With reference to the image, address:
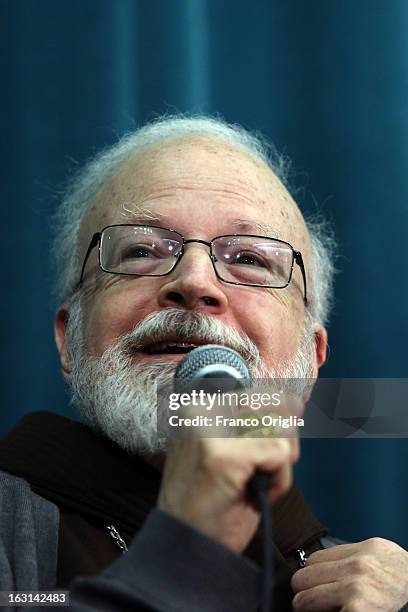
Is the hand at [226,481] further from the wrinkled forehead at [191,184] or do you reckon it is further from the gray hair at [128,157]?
the gray hair at [128,157]

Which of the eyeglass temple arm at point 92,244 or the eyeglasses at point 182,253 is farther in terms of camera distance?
the eyeglass temple arm at point 92,244

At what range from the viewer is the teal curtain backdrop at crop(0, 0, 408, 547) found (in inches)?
81.6

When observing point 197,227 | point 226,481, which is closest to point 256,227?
point 197,227

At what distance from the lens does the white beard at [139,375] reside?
4.50 feet

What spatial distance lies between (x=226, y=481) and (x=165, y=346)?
0.57 meters

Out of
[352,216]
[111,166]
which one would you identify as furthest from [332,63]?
[111,166]

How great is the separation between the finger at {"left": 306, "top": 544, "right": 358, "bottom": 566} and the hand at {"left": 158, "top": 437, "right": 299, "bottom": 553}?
488mm

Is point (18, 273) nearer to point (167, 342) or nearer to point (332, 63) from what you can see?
point (167, 342)

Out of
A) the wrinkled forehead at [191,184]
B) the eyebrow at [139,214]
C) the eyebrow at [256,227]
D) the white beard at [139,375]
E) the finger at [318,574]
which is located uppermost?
the wrinkled forehead at [191,184]

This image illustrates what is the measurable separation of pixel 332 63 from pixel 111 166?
28.4 inches

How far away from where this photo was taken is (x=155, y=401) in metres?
1.37

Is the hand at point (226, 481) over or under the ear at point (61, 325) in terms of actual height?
under

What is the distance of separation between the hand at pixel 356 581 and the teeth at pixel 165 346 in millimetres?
434

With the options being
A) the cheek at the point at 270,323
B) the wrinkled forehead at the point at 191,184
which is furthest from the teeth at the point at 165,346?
the wrinkled forehead at the point at 191,184
